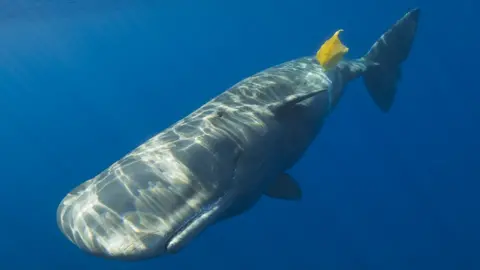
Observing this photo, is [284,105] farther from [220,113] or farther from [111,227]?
[111,227]

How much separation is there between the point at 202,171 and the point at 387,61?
8158mm

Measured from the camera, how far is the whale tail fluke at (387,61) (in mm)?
11211

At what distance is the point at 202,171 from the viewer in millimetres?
5137

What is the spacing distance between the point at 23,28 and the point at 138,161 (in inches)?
1518

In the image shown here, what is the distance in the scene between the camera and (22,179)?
47.2m

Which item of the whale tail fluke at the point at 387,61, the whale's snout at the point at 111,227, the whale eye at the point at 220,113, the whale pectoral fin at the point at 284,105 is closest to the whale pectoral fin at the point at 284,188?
the whale pectoral fin at the point at 284,105

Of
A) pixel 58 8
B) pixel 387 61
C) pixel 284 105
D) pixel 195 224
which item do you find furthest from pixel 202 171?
pixel 58 8

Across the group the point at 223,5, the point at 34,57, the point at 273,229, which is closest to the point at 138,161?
the point at 273,229

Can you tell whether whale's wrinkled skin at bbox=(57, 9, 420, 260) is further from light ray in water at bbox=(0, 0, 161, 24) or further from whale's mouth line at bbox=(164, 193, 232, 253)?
light ray in water at bbox=(0, 0, 161, 24)

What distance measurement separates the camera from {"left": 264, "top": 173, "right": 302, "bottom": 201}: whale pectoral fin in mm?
7889

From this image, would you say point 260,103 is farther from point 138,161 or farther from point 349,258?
point 349,258

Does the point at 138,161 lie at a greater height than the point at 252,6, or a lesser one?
lesser

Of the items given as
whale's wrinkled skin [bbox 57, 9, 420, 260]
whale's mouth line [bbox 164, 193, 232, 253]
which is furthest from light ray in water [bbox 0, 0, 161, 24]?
whale's mouth line [bbox 164, 193, 232, 253]

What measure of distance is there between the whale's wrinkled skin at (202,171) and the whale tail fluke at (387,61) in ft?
9.01
